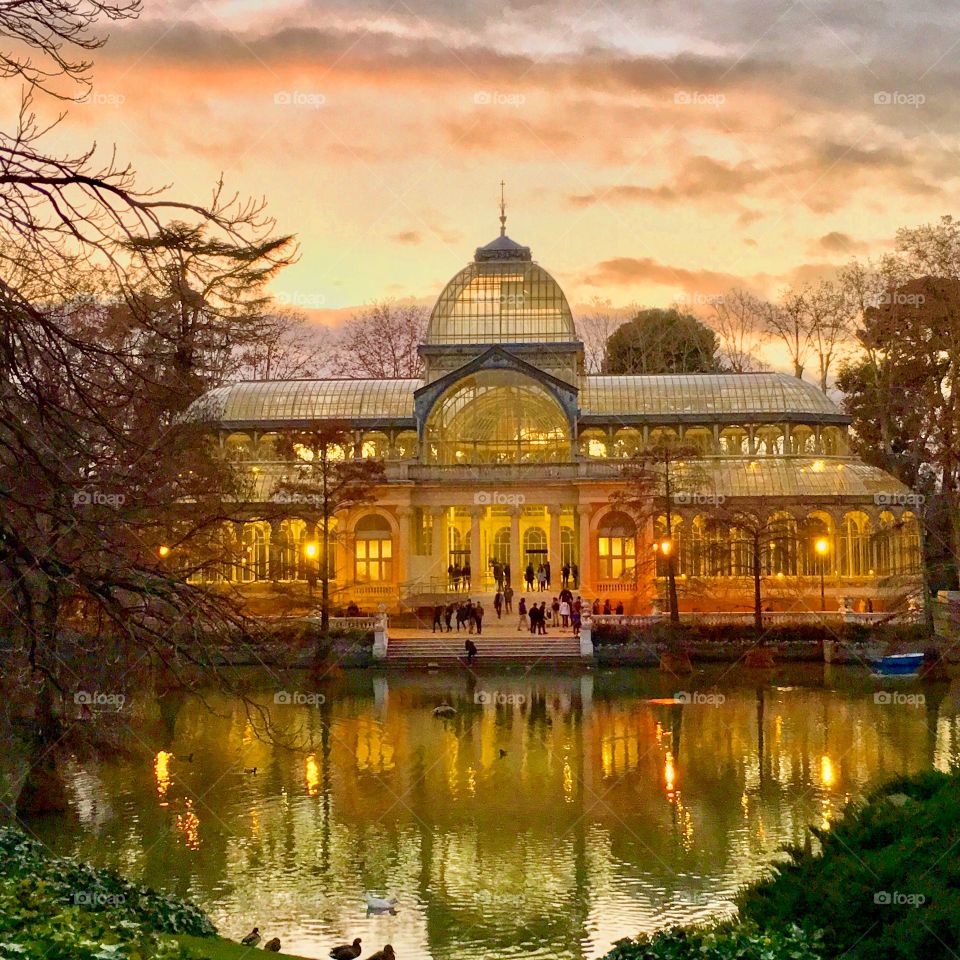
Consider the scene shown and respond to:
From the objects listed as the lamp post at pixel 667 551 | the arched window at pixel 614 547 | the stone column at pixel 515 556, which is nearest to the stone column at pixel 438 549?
the stone column at pixel 515 556

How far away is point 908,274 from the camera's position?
6388 cm

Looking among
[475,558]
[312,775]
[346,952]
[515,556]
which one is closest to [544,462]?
[515,556]

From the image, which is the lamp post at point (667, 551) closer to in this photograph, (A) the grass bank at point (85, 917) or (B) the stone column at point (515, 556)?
(B) the stone column at point (515, 556)

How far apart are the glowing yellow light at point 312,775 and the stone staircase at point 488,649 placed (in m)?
18.1

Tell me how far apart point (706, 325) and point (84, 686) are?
78.5 m

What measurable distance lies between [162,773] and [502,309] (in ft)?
138

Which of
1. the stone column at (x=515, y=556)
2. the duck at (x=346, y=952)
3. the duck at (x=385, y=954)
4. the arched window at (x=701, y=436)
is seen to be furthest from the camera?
the arched window at (x=701, y=436)

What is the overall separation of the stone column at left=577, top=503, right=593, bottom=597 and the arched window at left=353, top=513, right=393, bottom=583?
8602mm

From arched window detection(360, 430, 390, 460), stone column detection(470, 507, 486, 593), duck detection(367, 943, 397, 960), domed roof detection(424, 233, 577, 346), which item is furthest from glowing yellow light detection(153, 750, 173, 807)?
domed roof detection(424, 233, 577, 346)

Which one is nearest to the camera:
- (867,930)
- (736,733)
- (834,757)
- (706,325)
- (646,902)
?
(867,930)

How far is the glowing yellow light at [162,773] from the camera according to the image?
26.4 m

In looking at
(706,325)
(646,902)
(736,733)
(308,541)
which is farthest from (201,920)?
(706,325)

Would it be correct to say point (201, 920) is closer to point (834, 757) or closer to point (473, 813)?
point (473, 813)

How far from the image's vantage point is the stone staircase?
49062mm
